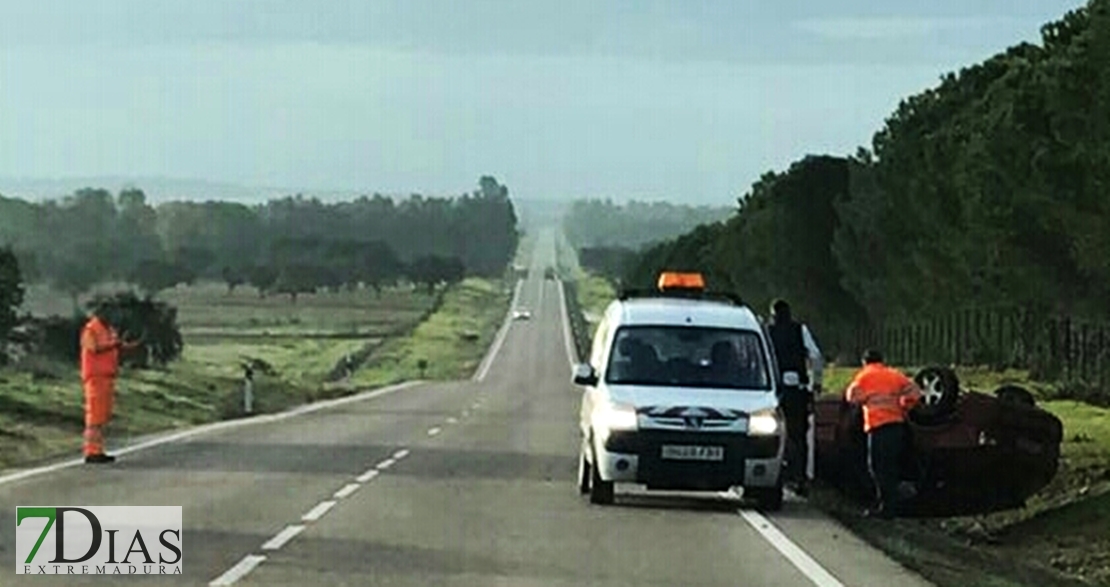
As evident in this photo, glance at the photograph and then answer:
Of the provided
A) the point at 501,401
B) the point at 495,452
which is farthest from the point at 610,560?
the point at 501,401

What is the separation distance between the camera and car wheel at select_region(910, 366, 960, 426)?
2622cm

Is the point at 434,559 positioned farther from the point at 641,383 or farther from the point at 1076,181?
the point at 1076,181

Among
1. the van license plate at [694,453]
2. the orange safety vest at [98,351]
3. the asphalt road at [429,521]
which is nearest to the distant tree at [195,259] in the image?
the asphalt road at [429,521]

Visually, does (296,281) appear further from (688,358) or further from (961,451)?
(688,358)

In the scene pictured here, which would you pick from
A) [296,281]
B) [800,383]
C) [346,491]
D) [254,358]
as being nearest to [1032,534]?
[800,383]

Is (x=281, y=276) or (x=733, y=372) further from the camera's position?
(x=281, y=276)

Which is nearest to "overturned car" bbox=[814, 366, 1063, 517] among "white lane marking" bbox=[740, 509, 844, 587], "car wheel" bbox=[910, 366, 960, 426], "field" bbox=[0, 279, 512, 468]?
"car wheel" bbox=[910, 366, 960, 426]

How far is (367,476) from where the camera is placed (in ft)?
88.6

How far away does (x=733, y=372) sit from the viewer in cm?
2353

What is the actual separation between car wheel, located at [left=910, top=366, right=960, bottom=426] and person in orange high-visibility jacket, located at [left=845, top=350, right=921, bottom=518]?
215 centimetres

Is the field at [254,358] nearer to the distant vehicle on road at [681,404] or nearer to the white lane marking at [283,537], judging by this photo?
the distant vehicle on road at [681,404]

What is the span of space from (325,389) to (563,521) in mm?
55976

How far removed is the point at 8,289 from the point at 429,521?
49.1m

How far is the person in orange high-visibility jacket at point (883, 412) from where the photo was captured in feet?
76.6
